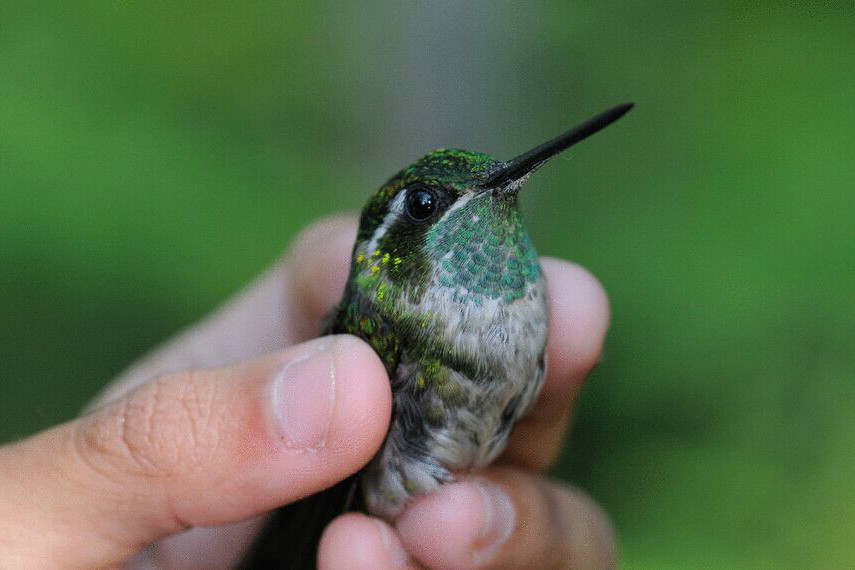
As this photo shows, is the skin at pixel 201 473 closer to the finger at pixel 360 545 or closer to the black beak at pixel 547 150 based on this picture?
the finger at pixel 360 545

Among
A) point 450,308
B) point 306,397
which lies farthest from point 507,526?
point 306,397

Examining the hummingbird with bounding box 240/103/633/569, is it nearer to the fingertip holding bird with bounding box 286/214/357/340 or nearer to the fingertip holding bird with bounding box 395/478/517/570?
the fingertip holding bird with bounding box 395/478/517/570

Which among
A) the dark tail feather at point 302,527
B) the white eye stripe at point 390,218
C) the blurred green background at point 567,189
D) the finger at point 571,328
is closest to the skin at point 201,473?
→ the dark tail feather at point 302,527

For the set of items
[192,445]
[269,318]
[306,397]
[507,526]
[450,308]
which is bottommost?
[507,526]

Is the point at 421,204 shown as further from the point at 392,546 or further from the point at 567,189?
the point at 567,189

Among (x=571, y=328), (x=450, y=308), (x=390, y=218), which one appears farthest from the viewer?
(x=571, y=328)

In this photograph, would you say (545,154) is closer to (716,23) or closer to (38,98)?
(716,23)

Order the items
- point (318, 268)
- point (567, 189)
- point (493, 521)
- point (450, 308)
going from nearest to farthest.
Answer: point (450, 308) < point (493, 521) < point (318, 268) < point (567, 189)

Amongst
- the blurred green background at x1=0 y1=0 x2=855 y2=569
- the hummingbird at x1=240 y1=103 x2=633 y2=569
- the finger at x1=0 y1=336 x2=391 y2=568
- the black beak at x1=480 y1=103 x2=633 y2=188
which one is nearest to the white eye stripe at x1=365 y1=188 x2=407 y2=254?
the hummingbird at x1=240 y1=103 x2=633 y2=569
